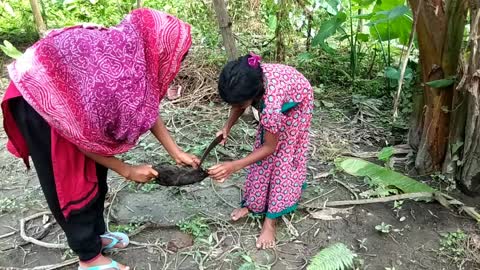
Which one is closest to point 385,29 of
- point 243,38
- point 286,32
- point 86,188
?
point 286,32

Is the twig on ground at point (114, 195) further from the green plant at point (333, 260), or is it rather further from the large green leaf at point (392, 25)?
the large green leaf at point (392, 25)

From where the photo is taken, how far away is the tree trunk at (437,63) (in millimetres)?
2273

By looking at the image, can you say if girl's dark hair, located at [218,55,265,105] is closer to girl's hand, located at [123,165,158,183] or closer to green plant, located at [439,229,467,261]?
girl's hand, located at [123,165,158,183]

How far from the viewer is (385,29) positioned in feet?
11.8

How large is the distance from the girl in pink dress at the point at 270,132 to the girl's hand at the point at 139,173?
27 centimetres

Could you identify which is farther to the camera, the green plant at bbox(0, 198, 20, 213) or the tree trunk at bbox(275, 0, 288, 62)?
the tree trunk at bbox(275, 0, 288, 62)

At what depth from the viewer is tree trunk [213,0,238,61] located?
113 inches

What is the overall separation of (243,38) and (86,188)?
2.93 meters

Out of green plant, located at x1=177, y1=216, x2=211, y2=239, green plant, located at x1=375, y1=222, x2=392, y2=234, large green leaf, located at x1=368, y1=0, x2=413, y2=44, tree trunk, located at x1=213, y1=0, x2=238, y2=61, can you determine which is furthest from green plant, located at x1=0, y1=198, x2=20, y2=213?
large green leaf, located at x1=368, y1=0, x2=413, y2=44

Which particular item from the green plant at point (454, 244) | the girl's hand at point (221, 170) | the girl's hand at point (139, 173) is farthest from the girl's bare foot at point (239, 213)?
the green plant at point (454, 244)

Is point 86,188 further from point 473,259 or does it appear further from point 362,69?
point 362,69

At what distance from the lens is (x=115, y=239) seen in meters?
2.14

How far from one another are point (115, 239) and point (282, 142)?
0.92 meters

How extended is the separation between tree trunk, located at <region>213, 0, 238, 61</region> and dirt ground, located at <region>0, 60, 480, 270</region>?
2.86ft
